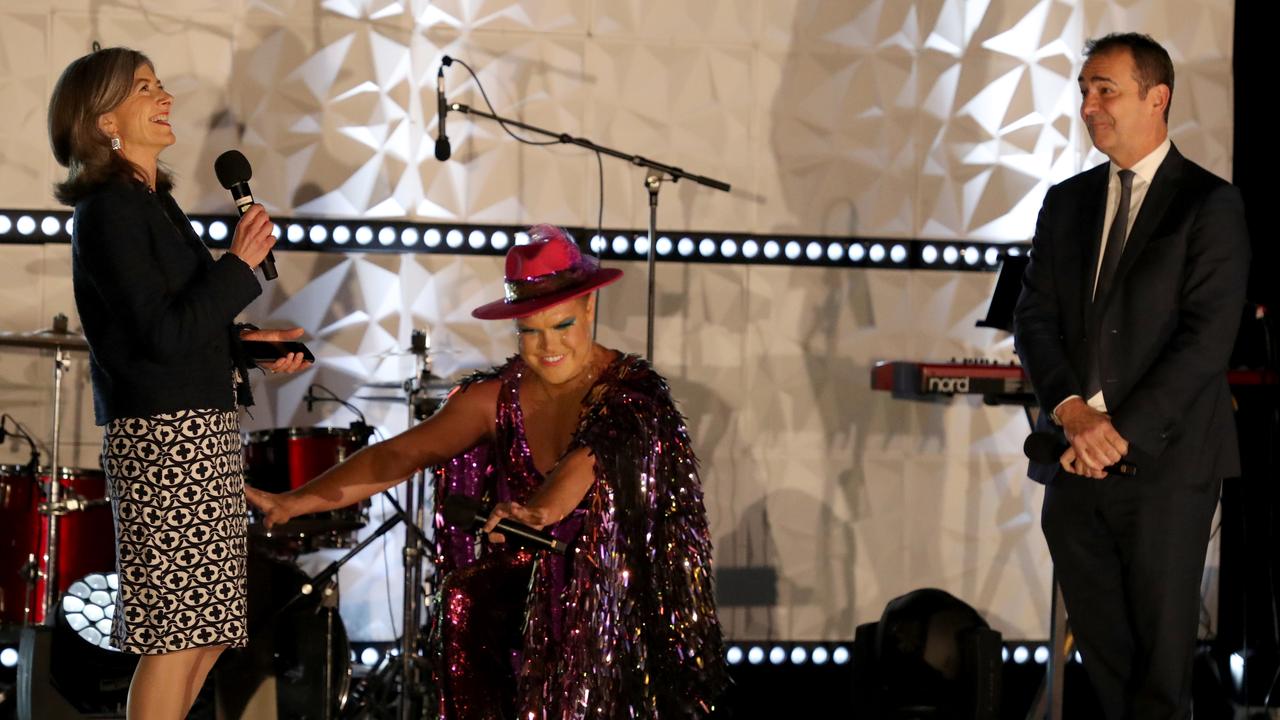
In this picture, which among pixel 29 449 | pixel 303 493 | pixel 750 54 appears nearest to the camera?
pixel 303 493

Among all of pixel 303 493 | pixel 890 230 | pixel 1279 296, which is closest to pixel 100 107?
pixel 303 493

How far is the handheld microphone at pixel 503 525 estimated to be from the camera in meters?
2.40

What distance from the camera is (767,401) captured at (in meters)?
5.23

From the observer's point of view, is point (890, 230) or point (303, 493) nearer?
point (303, 493)

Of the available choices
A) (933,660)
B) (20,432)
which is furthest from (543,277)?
(20,432)

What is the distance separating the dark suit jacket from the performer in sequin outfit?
1.04 meters

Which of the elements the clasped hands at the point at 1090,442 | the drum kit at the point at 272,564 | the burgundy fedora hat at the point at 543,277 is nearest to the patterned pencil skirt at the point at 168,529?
the burgundy fedora hat at the point at 543,277

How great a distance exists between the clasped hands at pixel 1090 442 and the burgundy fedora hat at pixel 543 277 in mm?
1109

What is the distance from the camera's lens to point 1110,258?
130 inches

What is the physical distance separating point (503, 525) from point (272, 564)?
1939 mm

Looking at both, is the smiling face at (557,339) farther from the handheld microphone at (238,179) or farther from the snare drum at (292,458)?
the snare drum at (292,458)

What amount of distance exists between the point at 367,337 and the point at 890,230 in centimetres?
201

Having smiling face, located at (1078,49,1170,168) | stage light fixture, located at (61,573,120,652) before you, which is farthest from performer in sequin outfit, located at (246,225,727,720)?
stage light fixture, located at (61,573,120,652)

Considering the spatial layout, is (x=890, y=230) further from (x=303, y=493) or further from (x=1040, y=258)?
(x=303, y=493)
